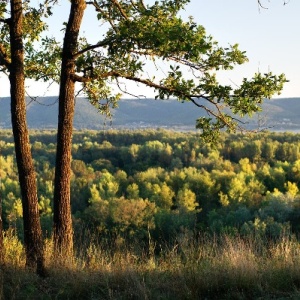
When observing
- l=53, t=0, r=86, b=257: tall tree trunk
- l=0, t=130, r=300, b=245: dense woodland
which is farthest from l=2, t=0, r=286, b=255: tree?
l=0, t=130, r=300, b=245: dense woodland

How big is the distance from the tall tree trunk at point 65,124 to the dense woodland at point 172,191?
12.7 meters

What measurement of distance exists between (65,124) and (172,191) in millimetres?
46191

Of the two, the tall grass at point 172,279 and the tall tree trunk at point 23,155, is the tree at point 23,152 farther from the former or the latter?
the tall grass at point 172,279

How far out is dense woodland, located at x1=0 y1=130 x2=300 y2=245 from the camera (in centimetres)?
3847

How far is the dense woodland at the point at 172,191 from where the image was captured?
3847 centimetres

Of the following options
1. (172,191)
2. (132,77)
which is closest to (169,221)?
(172,191)

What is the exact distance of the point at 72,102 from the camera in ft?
23.0

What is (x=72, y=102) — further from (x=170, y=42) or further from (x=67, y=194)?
(x=170, y=42)

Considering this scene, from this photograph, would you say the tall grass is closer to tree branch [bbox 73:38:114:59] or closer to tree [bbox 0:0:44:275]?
tree [bbox 0:0:44:275]

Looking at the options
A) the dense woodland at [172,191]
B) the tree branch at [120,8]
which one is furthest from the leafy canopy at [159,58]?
the dense woodland at [172,191]

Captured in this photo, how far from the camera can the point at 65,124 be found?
6969 mm

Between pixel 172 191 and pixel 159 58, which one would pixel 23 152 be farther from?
pixel 172 191

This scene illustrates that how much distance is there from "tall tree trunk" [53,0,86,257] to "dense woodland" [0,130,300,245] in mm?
12680

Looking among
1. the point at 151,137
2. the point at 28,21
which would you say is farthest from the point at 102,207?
the point at 151,137
